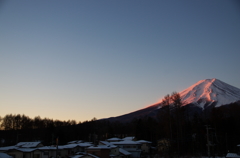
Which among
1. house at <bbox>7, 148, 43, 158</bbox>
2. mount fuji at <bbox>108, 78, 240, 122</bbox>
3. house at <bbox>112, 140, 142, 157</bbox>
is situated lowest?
house at <bbox>112, 140, 142, 157</bbox>

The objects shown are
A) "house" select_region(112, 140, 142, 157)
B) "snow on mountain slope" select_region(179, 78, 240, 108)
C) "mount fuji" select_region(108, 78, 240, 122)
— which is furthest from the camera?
"snow on mountain slope" select_region(179, 78, 240, 108)

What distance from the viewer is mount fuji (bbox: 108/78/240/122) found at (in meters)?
115

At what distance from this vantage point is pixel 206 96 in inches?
5027

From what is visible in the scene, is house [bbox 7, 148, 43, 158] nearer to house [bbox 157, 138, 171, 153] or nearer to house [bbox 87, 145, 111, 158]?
house [bbox 87, 145, 111, 158]

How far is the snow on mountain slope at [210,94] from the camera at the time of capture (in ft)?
388

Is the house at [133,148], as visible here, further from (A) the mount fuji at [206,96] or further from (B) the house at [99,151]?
(A) the mount fuji at [206,96]

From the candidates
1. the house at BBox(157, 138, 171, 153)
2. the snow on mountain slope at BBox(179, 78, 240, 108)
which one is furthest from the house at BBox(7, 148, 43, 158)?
the snow on mountain slope at BBox(179, 78, 240, 108)

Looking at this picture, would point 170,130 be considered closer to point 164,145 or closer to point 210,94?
point 164,145

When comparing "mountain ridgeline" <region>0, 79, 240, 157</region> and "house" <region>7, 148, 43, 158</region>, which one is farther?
"mountain ridgeline" <region>0, 79, 240, 157</region>

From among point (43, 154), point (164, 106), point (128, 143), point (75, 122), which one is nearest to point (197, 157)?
point (164, 106)

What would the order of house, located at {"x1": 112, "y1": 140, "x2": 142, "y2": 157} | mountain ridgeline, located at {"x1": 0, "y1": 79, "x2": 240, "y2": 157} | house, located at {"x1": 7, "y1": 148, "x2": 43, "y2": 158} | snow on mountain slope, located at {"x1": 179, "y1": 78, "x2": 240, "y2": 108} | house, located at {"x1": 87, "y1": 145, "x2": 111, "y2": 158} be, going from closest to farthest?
house, located at {"x1": 87, "y1": 145, "x2": 111, "y2": 158} < house, located at {"x1": 7, "y1": 148, "x2": 43, "y2": 158} < mountain ridgeline, located at {"x1": 0, "y1": 79, "x2": 240, "y2": 157} < house, located at {"x1": 112, "y1": 140, "x2": 142, "y2": 157} < snow on mountain slope, located at {"x1": 179, "y1": 78, "x2": 240, "y2": 108}

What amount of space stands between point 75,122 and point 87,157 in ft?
194

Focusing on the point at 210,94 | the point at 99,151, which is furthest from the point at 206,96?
the point at 99,151

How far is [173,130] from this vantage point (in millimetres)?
40094
